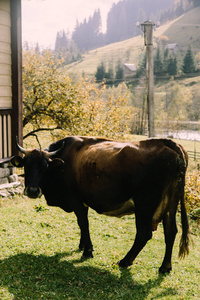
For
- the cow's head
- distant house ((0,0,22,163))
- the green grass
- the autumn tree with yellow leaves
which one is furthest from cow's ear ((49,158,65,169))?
the autumn tree with yellow leaves

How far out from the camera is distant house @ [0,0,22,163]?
35.1 feet

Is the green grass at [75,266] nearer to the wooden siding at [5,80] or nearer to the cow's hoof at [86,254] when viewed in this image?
the cow's hoof at [86,254]

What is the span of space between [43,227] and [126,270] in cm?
278

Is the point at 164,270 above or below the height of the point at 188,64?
below

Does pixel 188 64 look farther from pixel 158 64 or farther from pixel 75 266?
pixel 75 266

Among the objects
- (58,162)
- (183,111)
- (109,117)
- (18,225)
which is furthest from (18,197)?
(183,111)

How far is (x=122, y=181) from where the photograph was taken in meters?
5.63

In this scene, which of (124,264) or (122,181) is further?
(124,264)

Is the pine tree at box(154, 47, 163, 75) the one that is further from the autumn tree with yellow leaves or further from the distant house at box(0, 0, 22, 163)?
the distant house at box(0, 0, 22, 163)

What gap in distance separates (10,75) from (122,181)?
7219mm

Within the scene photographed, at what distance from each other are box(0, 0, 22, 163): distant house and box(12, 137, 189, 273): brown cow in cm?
476

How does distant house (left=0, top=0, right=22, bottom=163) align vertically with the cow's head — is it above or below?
above

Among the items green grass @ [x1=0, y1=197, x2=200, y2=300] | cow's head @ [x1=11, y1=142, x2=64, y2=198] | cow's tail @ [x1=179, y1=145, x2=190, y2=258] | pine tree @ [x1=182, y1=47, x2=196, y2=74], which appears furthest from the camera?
pine tree @ [x1=182, y1=47, x2=196, y2=74]

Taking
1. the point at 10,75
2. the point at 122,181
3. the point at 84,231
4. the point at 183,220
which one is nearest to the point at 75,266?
the point at 84,231
